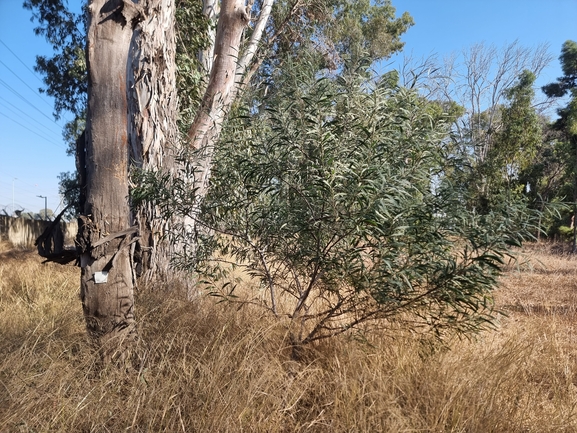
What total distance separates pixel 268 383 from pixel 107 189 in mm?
1770

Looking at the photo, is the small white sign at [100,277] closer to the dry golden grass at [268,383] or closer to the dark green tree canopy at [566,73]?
the dry golden grass at [268,383]

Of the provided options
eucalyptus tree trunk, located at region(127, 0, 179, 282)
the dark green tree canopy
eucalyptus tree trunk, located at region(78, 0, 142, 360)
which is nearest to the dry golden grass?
eucalyptus tree trunk, located at region(78, 0, 142, 360)

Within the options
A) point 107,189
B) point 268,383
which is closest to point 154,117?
point 107,189

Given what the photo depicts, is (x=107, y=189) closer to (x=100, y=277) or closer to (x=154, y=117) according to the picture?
(x=100, y=277)

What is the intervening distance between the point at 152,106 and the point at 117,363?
8.68 ft

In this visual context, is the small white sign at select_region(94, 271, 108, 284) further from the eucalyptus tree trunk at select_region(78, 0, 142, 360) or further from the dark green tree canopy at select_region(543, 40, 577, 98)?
the dark green tree canopy at select_region(543, 40, 577, 98)

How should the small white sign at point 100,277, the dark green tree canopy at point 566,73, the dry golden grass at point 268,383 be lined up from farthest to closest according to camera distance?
the dark green tree canopy at point 566,73, the small white sign at point 100,277, the dry golden grass at point 268,383

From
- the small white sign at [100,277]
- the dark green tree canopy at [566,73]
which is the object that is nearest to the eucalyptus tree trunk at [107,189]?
the small white sign at [100,277]

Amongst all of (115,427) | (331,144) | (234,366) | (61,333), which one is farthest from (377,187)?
(61,333)

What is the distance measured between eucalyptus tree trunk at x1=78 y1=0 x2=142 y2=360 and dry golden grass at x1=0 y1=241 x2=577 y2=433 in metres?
0.22

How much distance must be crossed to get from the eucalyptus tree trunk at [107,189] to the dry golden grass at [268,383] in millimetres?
222

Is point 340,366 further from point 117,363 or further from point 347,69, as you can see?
point 347,69

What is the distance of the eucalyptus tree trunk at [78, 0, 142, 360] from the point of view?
3.21 m

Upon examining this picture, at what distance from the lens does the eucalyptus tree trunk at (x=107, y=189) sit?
321cm
